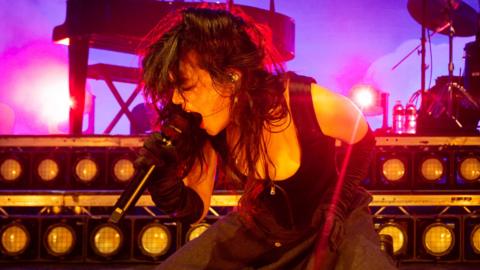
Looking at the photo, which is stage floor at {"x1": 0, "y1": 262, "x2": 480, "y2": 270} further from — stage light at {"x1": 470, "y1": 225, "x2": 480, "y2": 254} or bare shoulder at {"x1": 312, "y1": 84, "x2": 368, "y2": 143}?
bare shoulder at {"x1": 312, "y1": 84, "x2": 368, "y2": 143}

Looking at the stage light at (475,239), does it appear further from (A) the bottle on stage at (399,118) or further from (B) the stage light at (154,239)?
(A) the bottle on stage at (399,118)

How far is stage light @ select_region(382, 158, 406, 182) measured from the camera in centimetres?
266

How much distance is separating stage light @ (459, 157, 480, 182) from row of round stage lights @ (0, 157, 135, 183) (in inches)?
68.9

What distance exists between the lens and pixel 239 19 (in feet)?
4.84

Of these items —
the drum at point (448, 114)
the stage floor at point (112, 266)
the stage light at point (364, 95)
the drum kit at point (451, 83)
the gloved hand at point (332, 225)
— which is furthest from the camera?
the stage light at point (364, 95)

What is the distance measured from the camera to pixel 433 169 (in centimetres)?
266

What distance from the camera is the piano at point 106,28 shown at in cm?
362

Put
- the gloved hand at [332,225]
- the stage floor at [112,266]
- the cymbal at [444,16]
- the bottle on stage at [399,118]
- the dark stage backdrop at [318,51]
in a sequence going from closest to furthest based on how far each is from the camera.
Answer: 1. the gloved hand at [332,225]
2. the stage floor at [112,266]
3. the cymbal at [444,16]
4. the bottle on stage at [399,118]
5. the dark stage backdrop at [318,51]

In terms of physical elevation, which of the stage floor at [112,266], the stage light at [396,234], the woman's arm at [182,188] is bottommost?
the stage floor at [112,266]

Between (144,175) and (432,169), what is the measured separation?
1.92m

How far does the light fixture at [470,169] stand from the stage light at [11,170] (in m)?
2.36

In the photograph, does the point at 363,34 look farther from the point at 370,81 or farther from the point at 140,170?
the point at 140,170

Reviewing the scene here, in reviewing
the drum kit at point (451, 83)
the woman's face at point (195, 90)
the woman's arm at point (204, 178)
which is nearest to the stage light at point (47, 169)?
the woman's arm at point (204, 178)

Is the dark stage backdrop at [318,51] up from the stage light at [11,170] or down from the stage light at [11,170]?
up
